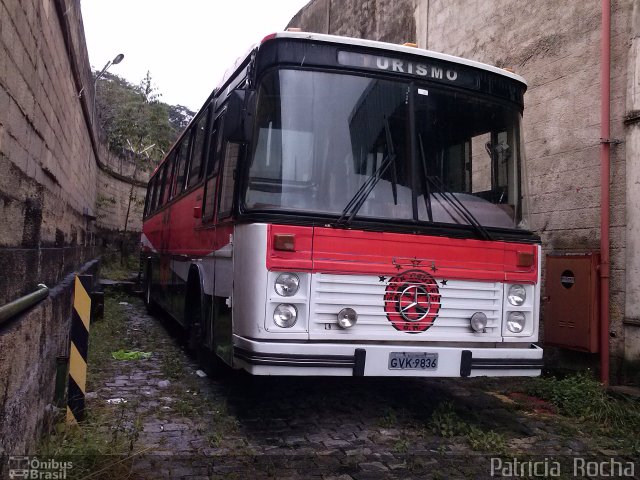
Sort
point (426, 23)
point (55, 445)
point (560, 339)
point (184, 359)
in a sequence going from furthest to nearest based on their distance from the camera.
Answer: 1. point (426, 23)
2. point (184, 359)
3. point (560, 339)
4. point (55, 445)

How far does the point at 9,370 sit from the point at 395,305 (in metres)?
2.60

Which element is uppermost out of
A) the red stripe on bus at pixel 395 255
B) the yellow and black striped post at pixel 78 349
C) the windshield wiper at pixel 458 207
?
the windshield wiper at pixel 458 207

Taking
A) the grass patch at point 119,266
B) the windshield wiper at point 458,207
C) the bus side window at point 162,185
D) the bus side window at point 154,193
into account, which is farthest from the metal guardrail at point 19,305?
the grass patch at point 119,266

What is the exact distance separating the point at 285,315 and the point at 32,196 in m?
2.16

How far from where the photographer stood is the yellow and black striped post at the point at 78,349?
4.27m

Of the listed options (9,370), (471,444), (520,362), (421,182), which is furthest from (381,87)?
(9,370)

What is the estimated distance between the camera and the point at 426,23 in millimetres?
9820

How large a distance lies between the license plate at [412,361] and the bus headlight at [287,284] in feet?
2.79

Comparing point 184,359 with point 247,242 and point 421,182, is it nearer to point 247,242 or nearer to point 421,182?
point 247,242

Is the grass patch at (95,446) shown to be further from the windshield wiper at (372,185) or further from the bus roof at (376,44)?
the bus roof at (376,44)

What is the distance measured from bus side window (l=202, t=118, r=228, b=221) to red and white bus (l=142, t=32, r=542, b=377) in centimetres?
41

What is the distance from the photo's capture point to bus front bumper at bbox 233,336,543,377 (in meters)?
3.99

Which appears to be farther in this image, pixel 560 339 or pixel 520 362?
pixel 560 339

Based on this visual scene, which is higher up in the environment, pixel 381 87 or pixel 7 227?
pixel 381 87
